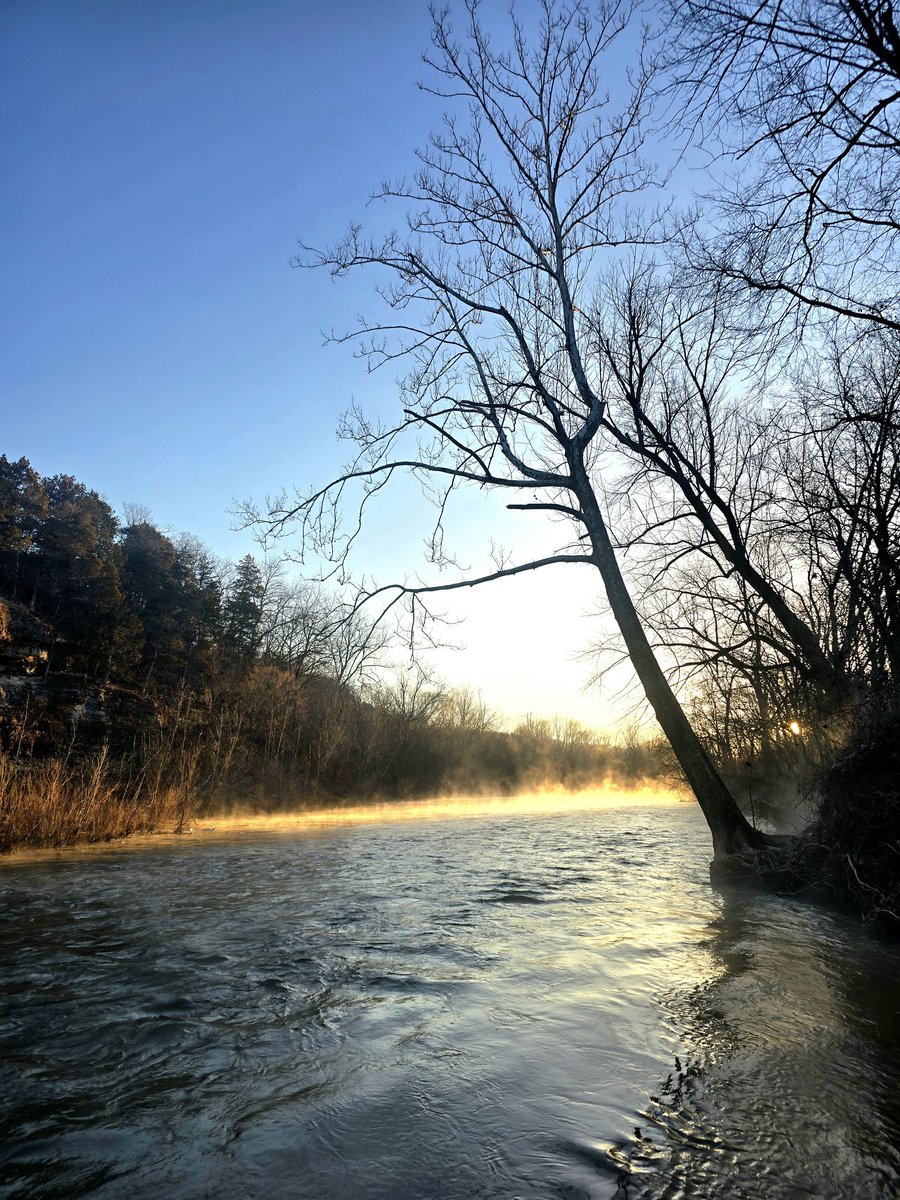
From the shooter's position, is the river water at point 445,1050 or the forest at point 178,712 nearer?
the river water at point 445,1050

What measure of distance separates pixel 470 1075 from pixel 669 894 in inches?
241

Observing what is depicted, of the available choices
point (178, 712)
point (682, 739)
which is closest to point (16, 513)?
point (178, 712)

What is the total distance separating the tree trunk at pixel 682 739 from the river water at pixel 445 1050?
45.3 inches

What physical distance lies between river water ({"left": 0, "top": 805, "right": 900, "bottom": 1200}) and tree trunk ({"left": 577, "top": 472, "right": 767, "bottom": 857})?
115 centimetres

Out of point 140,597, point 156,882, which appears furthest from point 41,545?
point 156,882

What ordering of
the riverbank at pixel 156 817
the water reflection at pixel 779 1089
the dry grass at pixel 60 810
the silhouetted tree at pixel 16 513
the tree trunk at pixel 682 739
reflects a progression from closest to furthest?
the water reflection at pixel 779 1089 < the tree trunk at pixel 682 739 < the dry grass at pixel 60 810 < the riverbank at pixel 156 817 < the silhouetted tree at pixel 16 513

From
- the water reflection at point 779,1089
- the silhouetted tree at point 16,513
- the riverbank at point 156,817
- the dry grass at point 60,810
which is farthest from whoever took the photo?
the silhouetted tree at point 16,513

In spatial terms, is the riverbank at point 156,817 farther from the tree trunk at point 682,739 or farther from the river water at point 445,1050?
the tree trunk at point 682,739

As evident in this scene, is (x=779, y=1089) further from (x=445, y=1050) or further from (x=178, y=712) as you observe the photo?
(x=178, y=712)

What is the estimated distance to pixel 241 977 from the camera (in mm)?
4781

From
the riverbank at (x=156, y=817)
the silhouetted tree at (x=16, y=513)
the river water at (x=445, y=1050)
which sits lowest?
the riverbank at (x=156, y=817)

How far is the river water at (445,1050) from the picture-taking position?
2338 mm

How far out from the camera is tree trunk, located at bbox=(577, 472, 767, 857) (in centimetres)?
855

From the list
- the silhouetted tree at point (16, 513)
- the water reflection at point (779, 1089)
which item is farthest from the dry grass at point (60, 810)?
the silhouetted tree at point (16, 513)
